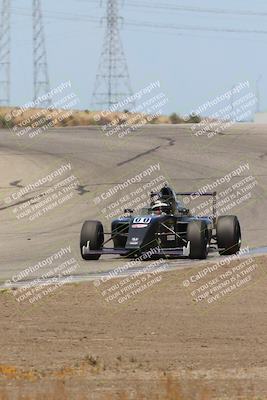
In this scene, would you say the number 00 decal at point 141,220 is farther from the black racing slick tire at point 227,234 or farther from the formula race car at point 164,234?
the black racing slick tire at point 227,234

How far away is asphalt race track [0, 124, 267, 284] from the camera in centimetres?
2919

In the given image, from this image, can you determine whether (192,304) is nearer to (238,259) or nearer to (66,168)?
(238,259)

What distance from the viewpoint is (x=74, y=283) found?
2042cm

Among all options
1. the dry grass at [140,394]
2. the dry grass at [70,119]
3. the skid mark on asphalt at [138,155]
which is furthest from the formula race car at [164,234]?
the dry grass at [70,119]

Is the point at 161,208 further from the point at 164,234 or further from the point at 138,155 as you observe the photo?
the point at 138,155

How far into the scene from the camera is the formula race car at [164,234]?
2388 cm

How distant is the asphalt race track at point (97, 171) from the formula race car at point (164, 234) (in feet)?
1.13

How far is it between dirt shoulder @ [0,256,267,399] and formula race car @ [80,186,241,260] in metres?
2.44

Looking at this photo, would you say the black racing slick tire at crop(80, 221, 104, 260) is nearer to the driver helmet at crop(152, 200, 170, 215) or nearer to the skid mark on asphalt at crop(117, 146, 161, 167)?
the driver helmet at crop(152, 200, 170, 215)

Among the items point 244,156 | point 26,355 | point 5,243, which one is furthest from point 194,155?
point 26,355

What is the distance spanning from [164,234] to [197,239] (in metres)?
0.88

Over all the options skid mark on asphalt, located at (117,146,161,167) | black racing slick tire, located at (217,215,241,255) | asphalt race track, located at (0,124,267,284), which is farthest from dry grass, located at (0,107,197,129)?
black racing slick tire, located at (217,215,241,255)

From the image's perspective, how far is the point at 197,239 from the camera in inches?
936

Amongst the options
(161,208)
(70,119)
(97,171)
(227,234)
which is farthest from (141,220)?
(70,119)
